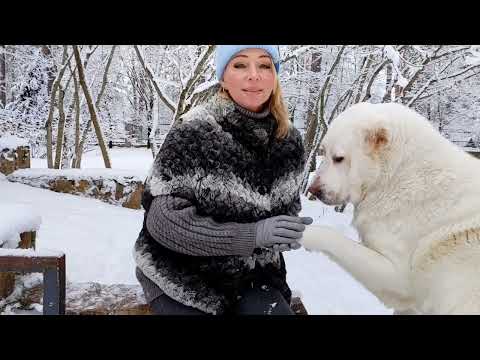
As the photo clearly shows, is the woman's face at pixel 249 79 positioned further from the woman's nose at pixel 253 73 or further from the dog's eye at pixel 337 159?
the dog's eye at pixel 337 159

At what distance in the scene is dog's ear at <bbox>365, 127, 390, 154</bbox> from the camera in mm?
1964

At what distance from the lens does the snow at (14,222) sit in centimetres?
310

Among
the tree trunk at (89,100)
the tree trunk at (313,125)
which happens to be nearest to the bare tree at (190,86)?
the tree trunk at (89,100)

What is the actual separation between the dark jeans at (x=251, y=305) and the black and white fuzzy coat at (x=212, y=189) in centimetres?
4

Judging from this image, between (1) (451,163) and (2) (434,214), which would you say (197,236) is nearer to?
(2) (434,214)

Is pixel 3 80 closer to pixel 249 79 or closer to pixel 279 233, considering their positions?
pixel 249 79

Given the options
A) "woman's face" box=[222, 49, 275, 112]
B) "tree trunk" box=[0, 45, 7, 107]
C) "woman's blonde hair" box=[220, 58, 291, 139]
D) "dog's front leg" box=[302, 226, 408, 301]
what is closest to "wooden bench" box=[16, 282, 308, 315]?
"dog's front leg" box=[302, 226, 408, 301]

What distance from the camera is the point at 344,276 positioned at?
593 centimetres

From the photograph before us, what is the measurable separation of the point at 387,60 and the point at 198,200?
734 cm

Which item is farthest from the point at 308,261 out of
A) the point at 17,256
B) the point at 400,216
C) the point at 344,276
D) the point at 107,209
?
the point at 17,256

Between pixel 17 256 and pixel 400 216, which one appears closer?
pixel 17 256

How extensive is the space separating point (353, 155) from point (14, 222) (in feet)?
8.29

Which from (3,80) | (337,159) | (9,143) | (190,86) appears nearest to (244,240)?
(337,159)

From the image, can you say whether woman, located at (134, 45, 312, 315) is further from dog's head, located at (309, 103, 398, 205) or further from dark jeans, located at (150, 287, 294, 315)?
dog's head, located at (309, 103, 398, 205)
